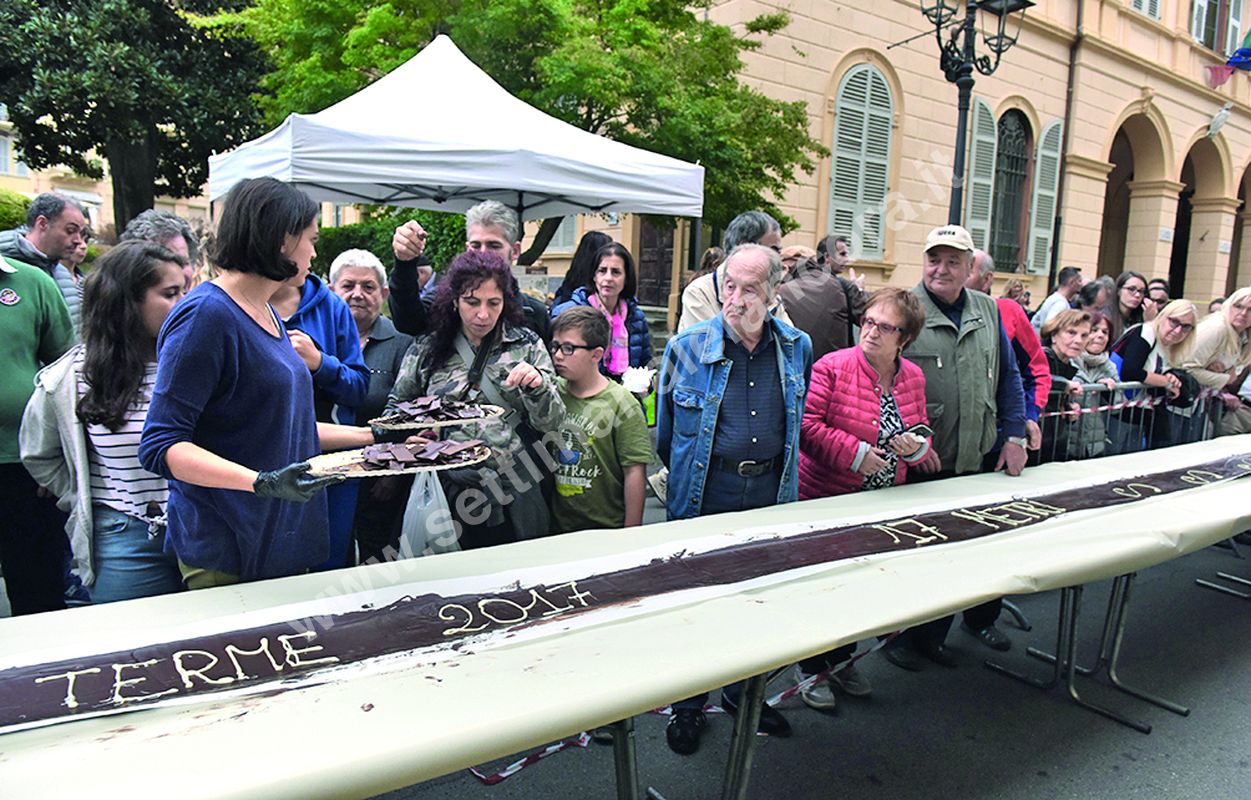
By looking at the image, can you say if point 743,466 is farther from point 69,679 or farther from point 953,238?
point 69,679

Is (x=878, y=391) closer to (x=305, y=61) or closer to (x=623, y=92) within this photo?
(x=623, y=92)

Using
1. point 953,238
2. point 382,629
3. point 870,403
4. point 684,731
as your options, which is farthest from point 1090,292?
Answer: point 382,629

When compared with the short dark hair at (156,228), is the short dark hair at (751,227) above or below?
above

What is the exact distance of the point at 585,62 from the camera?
23.3 ft

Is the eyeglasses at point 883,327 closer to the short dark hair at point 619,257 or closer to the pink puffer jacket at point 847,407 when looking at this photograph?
the pink puffer jacket at point 847,407

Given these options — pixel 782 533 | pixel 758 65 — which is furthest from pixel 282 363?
pixel 758 65

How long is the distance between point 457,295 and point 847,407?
156 cm

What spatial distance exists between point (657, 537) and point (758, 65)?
10.1m

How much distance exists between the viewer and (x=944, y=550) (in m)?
2.55

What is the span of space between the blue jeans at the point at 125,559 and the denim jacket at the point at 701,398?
1.68 m

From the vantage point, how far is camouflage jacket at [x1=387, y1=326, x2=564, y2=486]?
263 cm

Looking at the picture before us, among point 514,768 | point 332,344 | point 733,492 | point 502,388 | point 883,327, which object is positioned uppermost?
point 883,327

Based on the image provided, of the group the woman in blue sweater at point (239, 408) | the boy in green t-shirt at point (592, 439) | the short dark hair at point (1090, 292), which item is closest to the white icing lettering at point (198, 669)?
the woman in blue sweater at point (239, 408)

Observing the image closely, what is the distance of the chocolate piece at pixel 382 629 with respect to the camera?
4.94 ft
